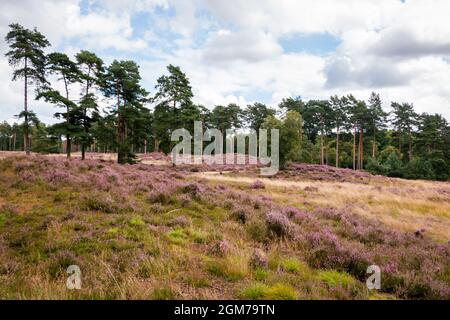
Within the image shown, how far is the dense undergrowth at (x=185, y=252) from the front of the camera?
497cm

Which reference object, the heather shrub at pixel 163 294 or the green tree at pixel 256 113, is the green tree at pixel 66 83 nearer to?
the heather shrub at pixel 163 294

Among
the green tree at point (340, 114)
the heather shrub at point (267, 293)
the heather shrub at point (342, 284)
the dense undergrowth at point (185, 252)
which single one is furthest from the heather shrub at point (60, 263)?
the green tree at point (340, 114)

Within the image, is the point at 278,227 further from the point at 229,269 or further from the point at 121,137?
the point at 121,137

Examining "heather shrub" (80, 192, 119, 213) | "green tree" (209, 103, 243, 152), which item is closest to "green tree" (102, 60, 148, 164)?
"heather shrub" (80, 192, 119, 213)

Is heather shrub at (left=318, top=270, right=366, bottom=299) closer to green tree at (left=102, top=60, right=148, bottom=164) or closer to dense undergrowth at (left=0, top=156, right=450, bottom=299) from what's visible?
dense undergrowth at (left=0, top=156, right=450, bottom=299)

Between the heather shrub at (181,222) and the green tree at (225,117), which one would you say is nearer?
the heather shrub at (181,222)

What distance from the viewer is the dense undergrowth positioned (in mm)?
4973

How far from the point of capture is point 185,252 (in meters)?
6.59

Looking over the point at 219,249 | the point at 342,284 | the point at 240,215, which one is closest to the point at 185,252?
the point at 219,249

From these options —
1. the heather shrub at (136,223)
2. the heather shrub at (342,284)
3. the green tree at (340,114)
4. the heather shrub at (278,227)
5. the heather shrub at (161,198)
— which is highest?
the green tree at (340,114)

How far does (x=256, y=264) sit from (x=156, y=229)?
3399 millimetres
